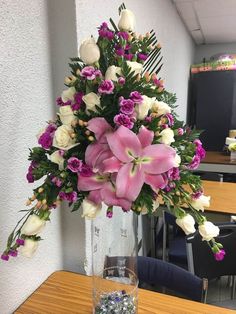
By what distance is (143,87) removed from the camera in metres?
0.66

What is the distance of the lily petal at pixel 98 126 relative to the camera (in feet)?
2.00

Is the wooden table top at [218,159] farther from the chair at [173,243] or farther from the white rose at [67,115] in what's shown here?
the white rose at [67,115]

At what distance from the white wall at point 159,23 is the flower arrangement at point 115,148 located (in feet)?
1.52

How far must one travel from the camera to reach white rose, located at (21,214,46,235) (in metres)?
0.61

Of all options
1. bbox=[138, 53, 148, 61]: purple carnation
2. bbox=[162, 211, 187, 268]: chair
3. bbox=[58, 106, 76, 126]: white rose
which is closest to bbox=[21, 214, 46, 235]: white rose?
bbox=[58, 106, 76, 126]: white rose

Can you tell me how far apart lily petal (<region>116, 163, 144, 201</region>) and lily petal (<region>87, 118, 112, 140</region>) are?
92mm

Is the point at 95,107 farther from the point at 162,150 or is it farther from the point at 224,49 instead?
the point at 224,49

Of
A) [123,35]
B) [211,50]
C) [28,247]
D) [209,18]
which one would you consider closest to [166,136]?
[123,35]

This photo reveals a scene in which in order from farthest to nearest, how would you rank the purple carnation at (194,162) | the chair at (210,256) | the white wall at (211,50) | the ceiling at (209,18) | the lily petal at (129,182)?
1. the white wall at (211,50)
2. the ceiling at (209,18)
3. the chair at (210,256)
4. the purple carnation at (194,162)
5. the lily petal at (129,182)

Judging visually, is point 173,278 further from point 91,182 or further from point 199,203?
point 91,182

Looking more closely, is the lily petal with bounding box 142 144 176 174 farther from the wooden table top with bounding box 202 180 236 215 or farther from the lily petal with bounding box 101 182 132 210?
the wooden table top with bounding box 202 180 236 215

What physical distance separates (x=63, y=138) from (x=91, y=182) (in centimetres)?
11

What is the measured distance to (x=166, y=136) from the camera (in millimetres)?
619

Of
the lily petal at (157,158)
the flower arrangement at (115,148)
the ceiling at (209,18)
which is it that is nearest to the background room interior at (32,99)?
the flower arrangement at (115,148)
